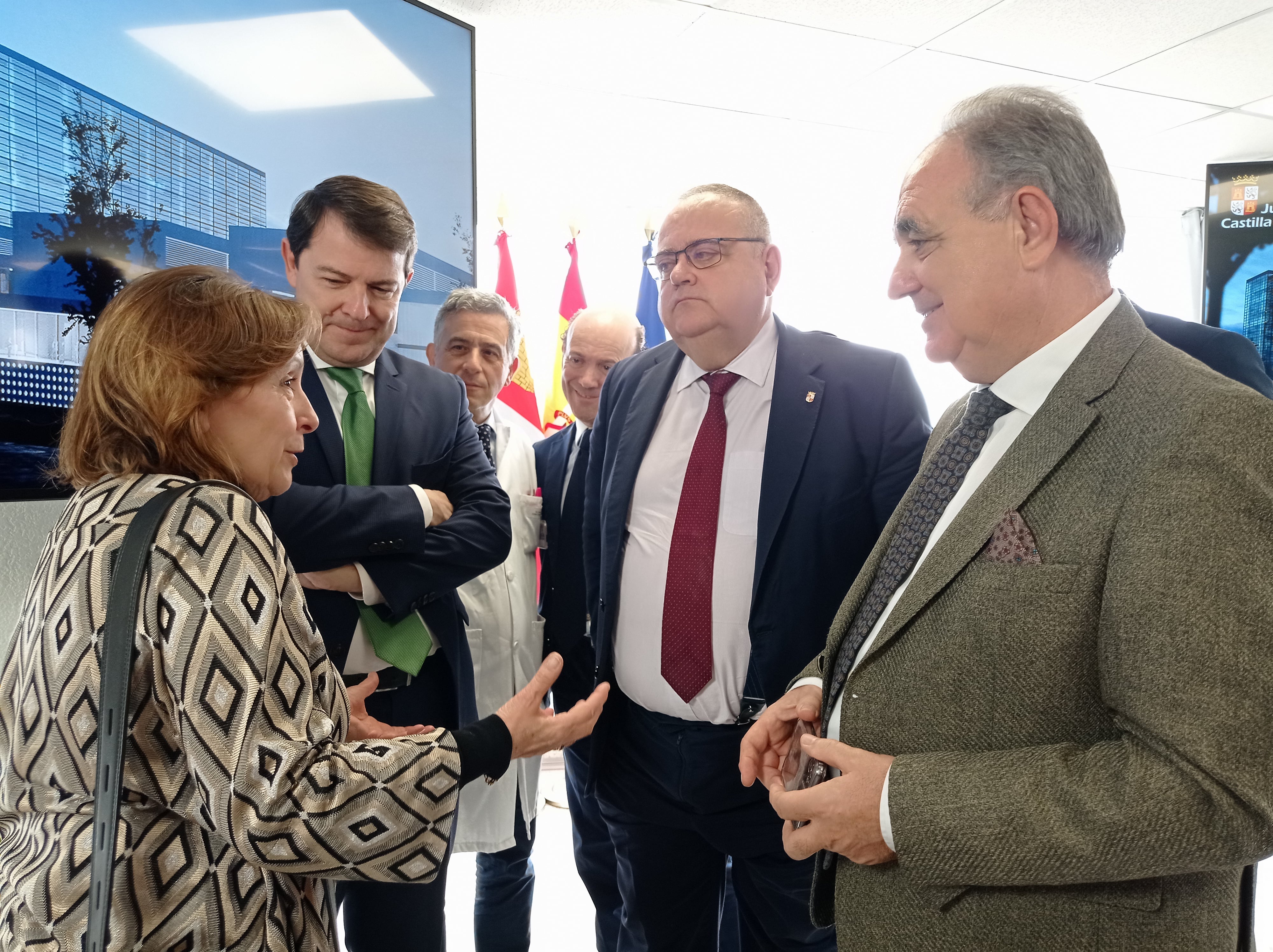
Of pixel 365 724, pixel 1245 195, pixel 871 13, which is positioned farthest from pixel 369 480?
pixel 1245 195

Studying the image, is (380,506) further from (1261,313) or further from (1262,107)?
(1262,107)

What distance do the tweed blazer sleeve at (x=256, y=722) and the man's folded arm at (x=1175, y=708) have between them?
660mm

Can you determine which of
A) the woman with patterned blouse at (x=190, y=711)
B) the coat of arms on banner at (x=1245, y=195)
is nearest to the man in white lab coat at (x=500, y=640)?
the woman with patterned blouse at (x=190, y=711)

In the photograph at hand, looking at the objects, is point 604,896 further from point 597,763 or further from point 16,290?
point 16,290

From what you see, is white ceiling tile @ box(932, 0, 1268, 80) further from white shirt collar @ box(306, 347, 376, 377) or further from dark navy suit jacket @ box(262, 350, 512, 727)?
white shirt collar @ box(306, 347, 376, 377)

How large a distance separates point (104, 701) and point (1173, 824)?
1076 mm

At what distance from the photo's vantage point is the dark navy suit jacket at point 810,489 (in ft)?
5.70

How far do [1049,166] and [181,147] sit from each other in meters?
1.91

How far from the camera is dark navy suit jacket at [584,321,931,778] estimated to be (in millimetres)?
1736

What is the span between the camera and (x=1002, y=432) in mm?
1151

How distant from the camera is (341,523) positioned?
62.4 inches

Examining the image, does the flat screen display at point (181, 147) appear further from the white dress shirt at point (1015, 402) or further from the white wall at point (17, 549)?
the white dress shirt at point (1015, 402)

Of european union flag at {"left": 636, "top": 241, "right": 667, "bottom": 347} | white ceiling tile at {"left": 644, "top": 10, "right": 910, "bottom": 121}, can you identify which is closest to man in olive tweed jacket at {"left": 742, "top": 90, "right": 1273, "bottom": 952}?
white ceiling tile at {"left": 644, "top": 10, "right": 910, "bottom": 121}

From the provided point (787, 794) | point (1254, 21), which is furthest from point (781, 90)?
point (787, 794)
